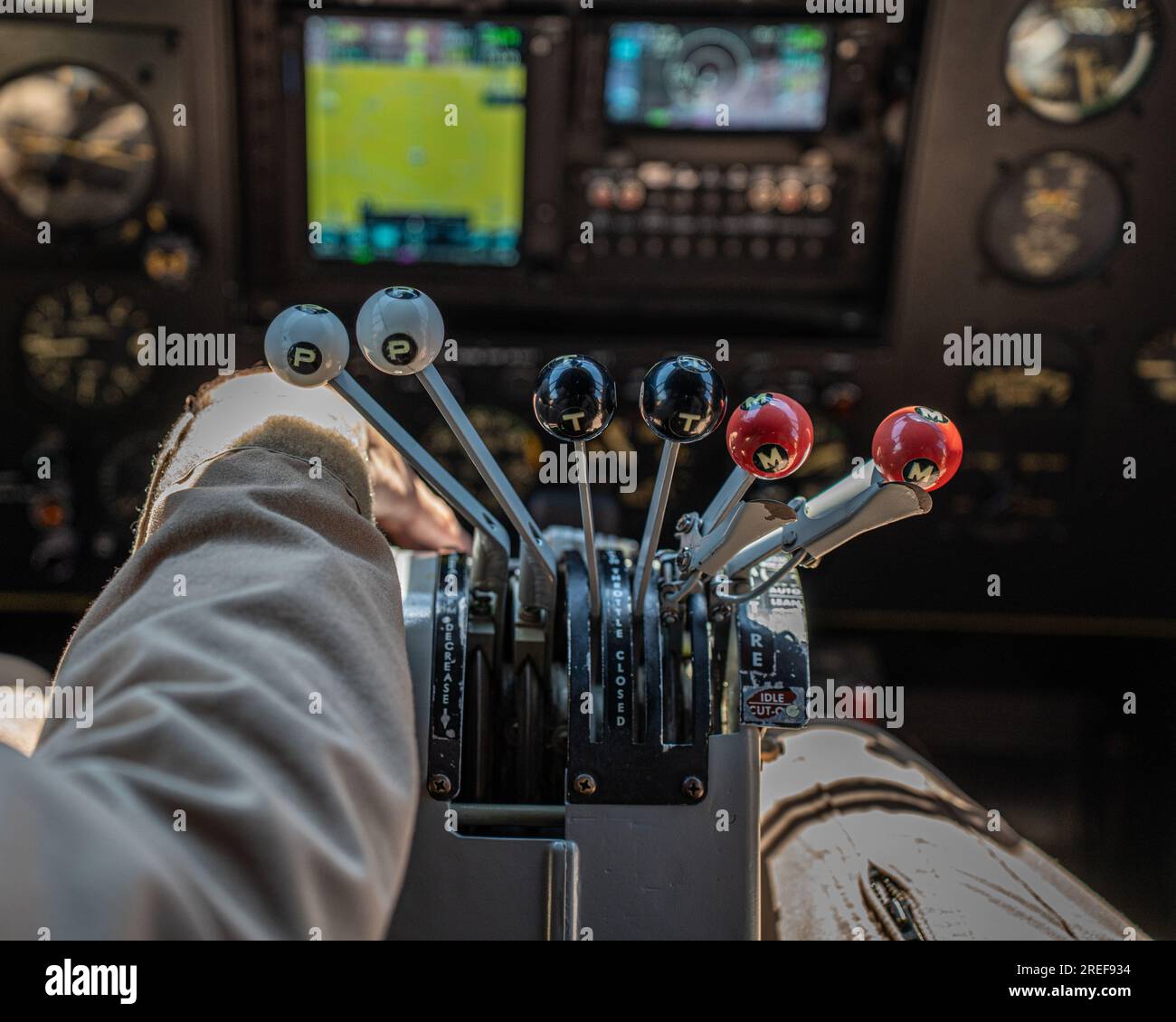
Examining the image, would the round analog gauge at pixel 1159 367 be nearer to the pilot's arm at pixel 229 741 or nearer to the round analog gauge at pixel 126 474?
the round analog gauge at pixel 126 474

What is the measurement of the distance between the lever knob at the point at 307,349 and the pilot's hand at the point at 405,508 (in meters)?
0.20

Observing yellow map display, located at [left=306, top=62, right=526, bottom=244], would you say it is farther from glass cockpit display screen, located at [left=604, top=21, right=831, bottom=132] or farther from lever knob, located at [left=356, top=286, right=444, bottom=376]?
lever knob, located at [left=356, top=286, right=444, bottom=376]

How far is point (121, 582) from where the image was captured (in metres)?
0.65

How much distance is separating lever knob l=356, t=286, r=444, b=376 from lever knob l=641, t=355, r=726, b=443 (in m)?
0.12

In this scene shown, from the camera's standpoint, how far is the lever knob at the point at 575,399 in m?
0.67

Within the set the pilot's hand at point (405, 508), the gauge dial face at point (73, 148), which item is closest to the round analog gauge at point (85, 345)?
the gauge dial face at point (73, 148)

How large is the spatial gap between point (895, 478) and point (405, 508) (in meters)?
0.43

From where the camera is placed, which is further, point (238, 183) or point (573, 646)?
point (238, 183)

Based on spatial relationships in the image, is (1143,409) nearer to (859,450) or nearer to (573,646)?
(859,450)

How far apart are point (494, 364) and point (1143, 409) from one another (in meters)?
1.16

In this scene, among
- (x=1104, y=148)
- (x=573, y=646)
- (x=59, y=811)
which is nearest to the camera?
(x=59, y=811)

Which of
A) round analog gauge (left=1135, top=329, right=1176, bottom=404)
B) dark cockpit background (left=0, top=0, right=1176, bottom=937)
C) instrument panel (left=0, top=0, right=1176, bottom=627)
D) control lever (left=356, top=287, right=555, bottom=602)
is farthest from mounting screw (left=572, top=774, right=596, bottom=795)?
round analog gauge (left=1135, top=329, right=1176, bottom=404)

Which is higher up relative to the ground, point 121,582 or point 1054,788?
point 121,582
